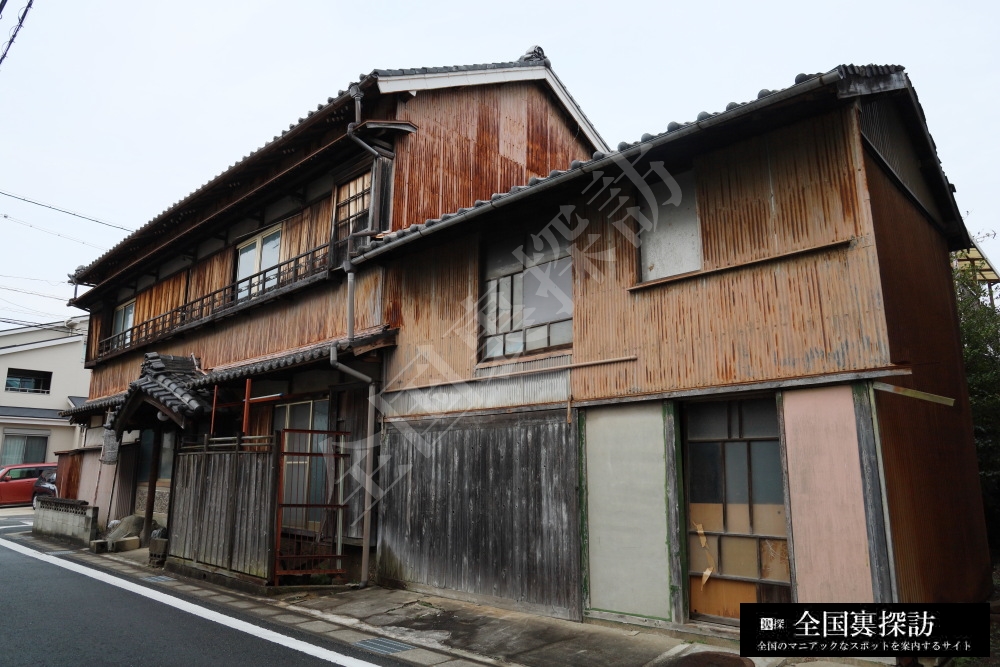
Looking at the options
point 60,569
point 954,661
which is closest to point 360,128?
point 60,569

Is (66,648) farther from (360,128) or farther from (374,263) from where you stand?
(360,128)

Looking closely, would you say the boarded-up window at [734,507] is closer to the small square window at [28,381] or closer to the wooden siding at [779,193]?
the wooden siding at [779,193]

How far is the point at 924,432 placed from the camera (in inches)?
280

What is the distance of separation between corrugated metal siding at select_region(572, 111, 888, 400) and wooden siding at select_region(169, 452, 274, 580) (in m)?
5.68

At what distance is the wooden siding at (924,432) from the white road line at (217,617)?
17.7 feet

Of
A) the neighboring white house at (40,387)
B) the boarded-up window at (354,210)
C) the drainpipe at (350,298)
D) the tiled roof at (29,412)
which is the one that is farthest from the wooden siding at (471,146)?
the neighboring white house at (40,387)

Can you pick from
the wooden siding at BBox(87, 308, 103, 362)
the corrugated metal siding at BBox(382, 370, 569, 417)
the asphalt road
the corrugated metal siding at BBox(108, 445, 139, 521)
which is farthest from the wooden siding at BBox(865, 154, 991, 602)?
the wooden siding at BBox(87, 308, 103, 362)

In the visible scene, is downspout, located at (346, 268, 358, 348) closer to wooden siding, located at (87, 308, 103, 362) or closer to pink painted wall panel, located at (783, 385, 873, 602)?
pink painted wall panel, located at (783, 385, 873, 602)

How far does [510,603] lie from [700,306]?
4554 mm

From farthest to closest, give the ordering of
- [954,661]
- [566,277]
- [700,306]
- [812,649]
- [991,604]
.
A: 1. [566,277]
2. [991,604]
3. [700,306]
4. [954,661]
5. [812,649]

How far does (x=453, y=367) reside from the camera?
10133 millimetres

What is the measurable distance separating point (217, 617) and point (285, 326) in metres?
6.60

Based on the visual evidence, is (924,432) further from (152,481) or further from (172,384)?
(152,481)

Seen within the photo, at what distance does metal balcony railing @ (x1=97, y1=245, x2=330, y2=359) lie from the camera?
13.5 meters
